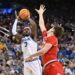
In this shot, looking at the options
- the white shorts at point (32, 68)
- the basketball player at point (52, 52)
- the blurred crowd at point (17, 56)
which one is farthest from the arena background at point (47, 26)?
the basketball player at point (52, 52)

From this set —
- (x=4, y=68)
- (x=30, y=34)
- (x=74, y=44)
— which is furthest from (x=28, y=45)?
(x=74, y=44)

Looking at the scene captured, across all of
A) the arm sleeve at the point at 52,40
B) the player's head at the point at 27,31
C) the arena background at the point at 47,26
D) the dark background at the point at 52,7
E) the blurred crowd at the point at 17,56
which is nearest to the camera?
the arm sleeve at the point at 52,40

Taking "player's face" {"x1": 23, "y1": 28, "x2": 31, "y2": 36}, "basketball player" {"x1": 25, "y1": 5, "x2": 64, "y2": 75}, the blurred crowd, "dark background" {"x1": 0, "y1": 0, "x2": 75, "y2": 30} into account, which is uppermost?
"dark background" {"x1": 0, "y1": 0, "x2": 75, "y2": 30}

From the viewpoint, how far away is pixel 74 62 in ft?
48.1

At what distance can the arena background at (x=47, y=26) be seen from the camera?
1433 cm

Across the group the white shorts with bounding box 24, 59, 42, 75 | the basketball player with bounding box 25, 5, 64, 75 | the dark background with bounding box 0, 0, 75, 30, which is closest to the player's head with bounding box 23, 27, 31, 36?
the white shorts with bounding box 24, 59, 42, 75

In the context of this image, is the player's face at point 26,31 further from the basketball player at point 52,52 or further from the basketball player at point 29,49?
the basketball player at point 52,52

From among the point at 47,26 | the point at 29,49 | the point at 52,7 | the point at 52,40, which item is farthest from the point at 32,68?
the point at 52,7

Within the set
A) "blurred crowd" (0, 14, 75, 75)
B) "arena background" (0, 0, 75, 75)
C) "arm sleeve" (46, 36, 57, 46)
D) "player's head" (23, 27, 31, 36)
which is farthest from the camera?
"arena background" (0, 0, 75, 75)

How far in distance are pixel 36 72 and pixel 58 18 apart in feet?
44.9

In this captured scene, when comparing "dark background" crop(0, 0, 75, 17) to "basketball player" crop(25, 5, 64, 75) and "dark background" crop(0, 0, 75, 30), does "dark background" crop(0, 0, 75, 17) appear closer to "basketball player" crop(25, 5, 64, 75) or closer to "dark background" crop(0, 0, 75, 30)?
"dark background" crop(0, 0, 75, 30)

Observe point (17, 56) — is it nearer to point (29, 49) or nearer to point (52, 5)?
point (29, 49)

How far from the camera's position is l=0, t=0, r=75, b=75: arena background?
564 inches

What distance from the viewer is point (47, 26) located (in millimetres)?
21016
